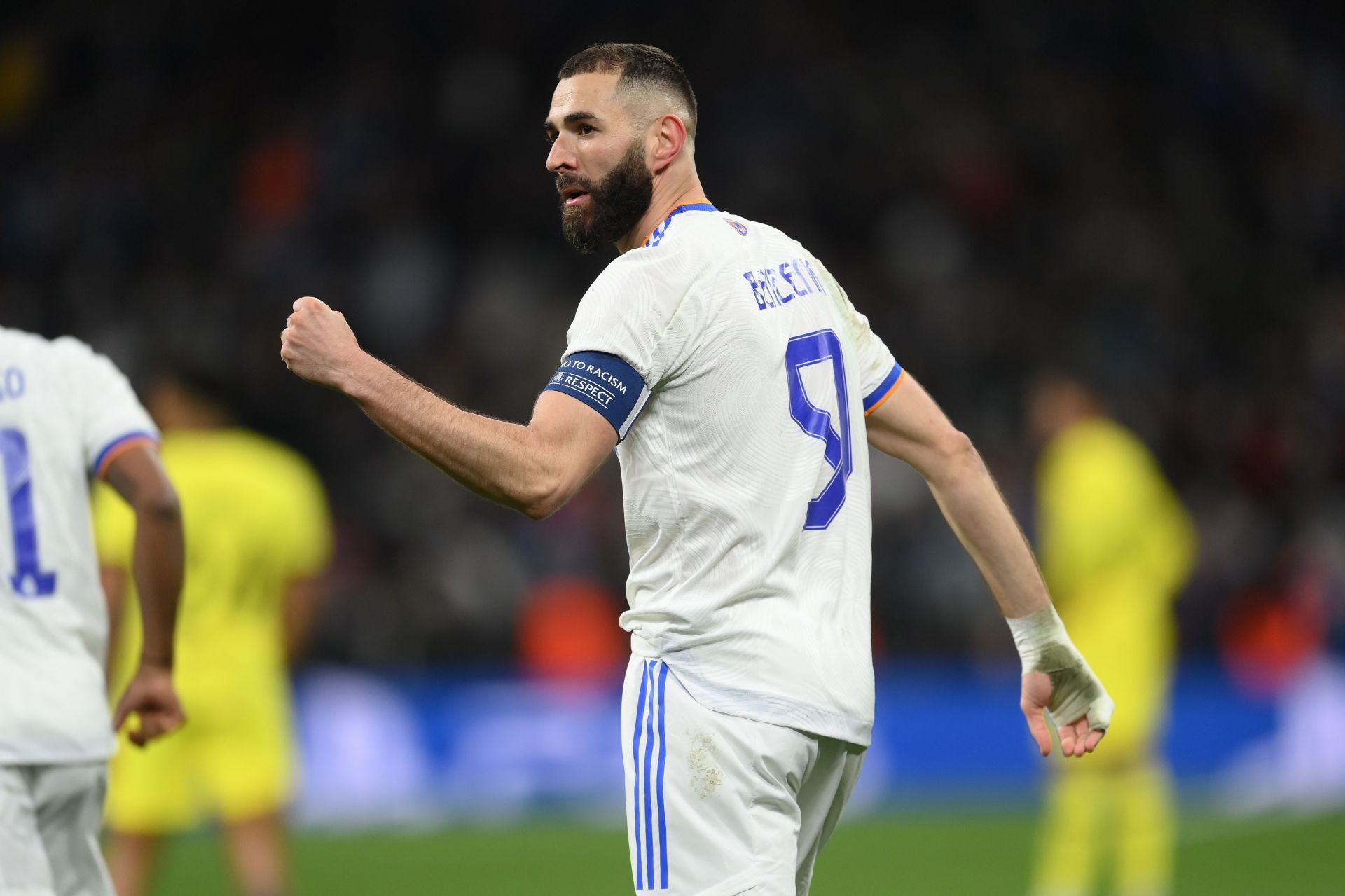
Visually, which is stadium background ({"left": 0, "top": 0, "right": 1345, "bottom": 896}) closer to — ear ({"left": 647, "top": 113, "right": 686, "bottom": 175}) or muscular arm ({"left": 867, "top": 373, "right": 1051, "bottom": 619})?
muscular arm ({"left": 867, "top": 373, "right": 1051, "bottom": 619})

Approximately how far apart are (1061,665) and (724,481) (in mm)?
932

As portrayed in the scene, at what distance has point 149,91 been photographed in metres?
15.4

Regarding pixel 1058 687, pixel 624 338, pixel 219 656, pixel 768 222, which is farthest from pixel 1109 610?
pixel 768 222

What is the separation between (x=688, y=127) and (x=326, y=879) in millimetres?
6164

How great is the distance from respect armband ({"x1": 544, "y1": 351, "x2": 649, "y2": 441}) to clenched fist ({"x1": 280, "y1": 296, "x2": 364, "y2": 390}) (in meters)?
0.35

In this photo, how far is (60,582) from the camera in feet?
12.8

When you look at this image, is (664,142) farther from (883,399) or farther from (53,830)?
(53,830)

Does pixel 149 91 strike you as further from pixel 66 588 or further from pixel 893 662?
pixel 66 588

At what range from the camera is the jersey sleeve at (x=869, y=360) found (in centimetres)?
352

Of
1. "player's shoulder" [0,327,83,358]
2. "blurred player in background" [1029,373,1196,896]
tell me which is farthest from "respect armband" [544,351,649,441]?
"blurred player in background" [1029,373,1196,896]

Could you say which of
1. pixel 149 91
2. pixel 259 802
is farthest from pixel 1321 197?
pixel 259 802

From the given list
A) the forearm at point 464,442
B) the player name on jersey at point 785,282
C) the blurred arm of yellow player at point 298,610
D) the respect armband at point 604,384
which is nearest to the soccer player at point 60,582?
the forearm at point 464,442

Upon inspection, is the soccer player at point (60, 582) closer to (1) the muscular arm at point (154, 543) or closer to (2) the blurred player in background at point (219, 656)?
(1) the muscular arm at point (154, 543)

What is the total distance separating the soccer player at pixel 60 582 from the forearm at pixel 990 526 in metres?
1.81
